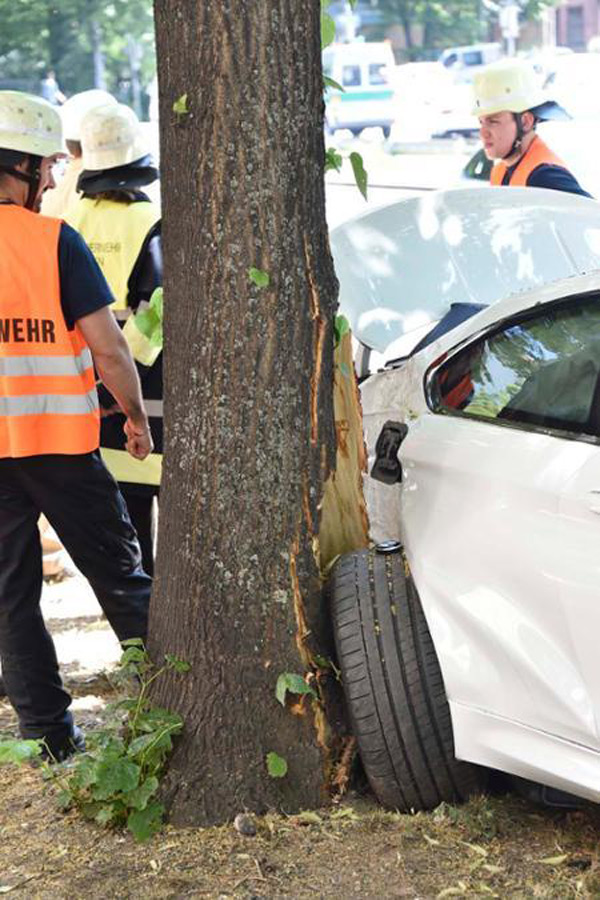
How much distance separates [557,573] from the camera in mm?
3410

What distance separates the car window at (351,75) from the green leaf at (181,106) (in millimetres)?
38634

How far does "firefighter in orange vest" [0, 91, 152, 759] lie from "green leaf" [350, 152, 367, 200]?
0.81 metres

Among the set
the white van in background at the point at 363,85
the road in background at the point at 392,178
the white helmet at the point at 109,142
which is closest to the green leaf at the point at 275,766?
the white helmet at the point at 109,142

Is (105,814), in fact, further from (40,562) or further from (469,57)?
(469,57)

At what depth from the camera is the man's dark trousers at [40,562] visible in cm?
435

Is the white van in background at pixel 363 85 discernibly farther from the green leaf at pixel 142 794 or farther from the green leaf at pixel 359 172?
the green leaf at pixel 142 794

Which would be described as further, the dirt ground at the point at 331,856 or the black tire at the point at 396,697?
the black tire at the point at 396,697

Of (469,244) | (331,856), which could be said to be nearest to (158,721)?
(331,856)

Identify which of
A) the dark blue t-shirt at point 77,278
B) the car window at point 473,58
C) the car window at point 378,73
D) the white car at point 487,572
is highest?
the dark blue t-shirt at point 77,278

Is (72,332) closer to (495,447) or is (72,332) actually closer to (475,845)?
(495,447)

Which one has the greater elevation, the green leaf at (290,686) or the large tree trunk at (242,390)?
the large tree trunk at (242,390)

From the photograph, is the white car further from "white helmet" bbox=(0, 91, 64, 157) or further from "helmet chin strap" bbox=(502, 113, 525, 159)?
"helmet chin strap" bbox=(502, 113, 525, 159)

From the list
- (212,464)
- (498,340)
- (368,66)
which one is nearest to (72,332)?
(212,464)

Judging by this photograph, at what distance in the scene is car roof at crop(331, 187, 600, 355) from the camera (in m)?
5.53
